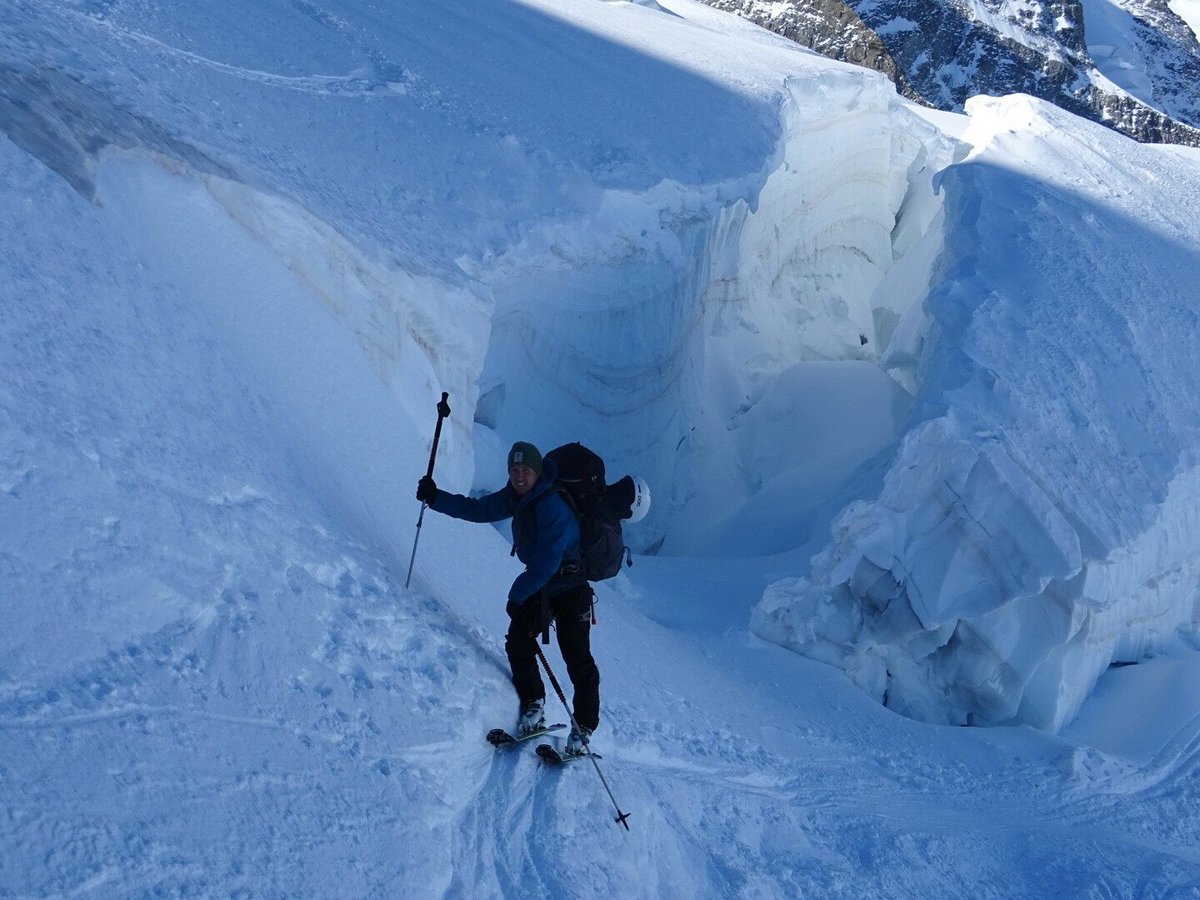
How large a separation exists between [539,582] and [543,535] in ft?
0.47

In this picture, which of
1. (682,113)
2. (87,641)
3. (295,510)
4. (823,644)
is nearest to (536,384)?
(823,644)

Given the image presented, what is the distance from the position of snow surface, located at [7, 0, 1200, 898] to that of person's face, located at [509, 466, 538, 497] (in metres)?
0.58

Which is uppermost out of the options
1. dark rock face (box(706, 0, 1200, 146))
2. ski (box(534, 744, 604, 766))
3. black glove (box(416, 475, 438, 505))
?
black glove (box(416, 475, 438, 505))

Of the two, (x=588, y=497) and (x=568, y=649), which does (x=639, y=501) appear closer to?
(x=588, y=497)

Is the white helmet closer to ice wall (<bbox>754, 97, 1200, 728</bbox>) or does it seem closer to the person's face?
the person's face

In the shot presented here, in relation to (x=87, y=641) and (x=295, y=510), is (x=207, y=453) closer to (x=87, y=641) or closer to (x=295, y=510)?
(x=295, y=510)

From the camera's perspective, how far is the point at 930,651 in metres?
6.02

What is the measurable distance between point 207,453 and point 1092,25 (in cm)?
10204

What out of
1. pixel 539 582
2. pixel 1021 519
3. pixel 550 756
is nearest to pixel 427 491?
pixel 539 582

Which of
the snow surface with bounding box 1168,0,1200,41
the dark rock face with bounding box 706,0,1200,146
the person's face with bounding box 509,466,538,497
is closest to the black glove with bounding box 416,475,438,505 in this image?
the person's face with bounding box 509,466,538,497

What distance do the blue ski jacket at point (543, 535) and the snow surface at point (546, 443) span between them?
40 cm

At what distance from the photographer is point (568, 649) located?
11.9ft

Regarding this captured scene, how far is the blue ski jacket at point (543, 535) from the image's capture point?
3400mm

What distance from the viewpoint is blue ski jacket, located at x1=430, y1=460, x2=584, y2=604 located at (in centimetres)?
340
